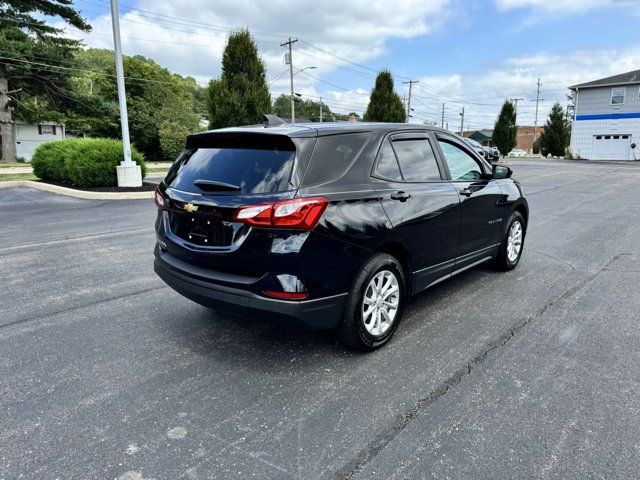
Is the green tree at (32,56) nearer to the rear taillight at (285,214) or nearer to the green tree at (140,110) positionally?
the green tree at (140,110)

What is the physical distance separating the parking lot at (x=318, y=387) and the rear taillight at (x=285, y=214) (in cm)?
108

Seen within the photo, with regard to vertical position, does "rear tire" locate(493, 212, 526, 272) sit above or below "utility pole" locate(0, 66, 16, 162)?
below

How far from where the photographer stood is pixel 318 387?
9.93ft

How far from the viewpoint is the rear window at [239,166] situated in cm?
309

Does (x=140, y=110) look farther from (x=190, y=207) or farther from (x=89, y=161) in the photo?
(x=190, y=207)

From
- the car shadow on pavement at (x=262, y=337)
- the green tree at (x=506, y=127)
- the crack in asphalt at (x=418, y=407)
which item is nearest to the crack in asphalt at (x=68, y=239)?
the car shadow on pavement at (x=262, y=337)

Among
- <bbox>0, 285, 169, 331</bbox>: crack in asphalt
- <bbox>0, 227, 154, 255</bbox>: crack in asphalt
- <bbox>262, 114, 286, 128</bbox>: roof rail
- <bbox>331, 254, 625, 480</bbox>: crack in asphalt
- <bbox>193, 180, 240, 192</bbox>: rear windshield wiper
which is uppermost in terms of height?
<bbox>262, 114, 286, 128</bbox>: roof rail

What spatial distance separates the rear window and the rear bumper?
0.64 metres

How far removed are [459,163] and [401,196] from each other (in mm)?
1357

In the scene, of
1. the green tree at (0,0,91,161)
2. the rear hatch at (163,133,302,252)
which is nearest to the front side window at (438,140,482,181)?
the rear hatch at (163,133,302,252)

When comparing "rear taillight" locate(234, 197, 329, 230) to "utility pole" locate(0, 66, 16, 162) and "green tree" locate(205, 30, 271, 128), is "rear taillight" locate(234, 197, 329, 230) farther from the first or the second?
"utility pole" locate(0, 66, 16, 162)

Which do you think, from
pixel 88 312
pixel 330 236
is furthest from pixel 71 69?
pixel 330 236

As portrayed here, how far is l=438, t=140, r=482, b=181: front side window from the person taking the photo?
4.49 meters

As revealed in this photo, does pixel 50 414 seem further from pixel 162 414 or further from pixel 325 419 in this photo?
pixel 325 419
